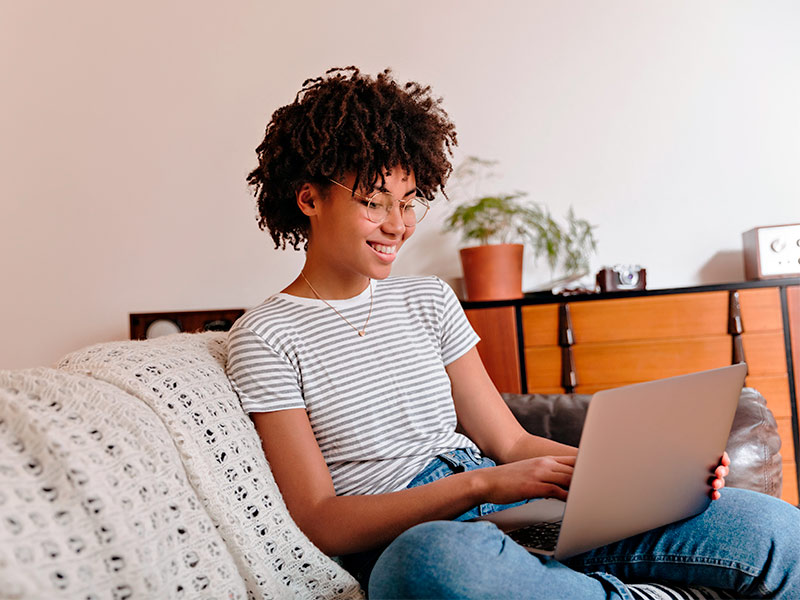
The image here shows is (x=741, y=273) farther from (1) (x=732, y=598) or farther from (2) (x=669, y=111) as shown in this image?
(1) (x=732, y=598)

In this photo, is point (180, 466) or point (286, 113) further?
point (286, 113)

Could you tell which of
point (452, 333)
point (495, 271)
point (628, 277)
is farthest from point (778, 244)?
point (452, 333)

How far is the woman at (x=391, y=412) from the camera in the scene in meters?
1.03

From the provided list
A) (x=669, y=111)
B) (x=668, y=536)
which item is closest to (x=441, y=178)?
(x=668, y=536)

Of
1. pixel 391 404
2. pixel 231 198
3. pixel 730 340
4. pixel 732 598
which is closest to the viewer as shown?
pixel 732 598

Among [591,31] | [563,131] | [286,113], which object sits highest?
[591,31]

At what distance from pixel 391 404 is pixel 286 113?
23.1 inches

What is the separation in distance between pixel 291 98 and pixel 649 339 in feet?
6.20

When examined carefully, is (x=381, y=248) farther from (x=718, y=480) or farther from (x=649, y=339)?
(x=649, y=339)

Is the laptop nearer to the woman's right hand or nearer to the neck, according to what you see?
the woman's right hand

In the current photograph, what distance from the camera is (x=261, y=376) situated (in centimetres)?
128

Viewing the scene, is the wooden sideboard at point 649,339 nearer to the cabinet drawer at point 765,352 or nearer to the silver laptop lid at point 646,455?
the cabinet drawer at point 765,352

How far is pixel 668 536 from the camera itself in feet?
3.84

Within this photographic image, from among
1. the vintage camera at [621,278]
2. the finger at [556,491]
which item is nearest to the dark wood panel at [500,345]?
the vintage camera at [621,278]
